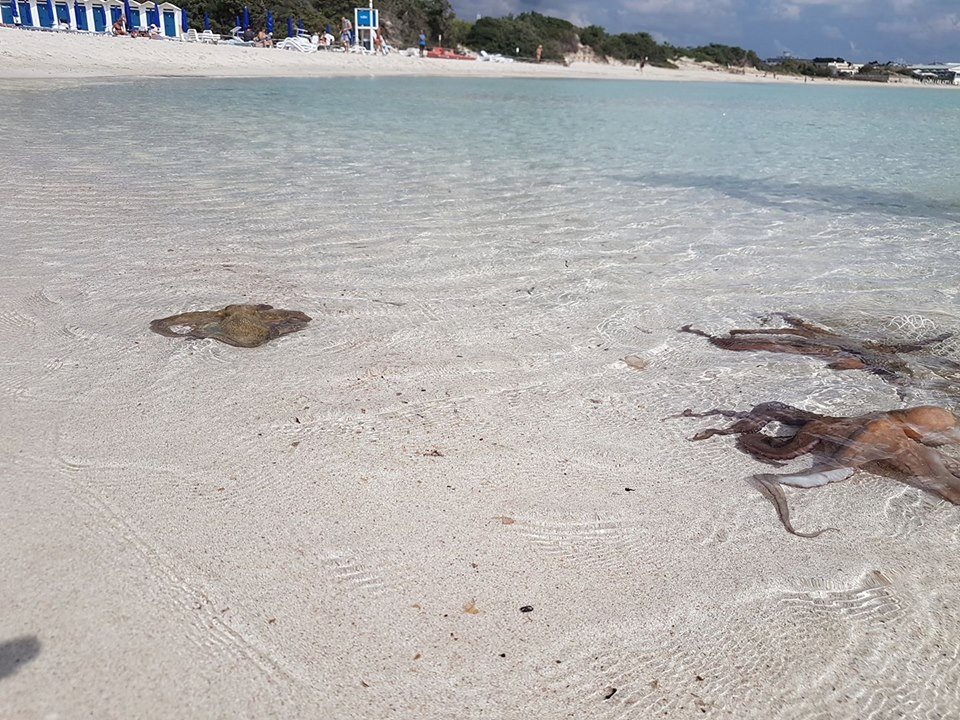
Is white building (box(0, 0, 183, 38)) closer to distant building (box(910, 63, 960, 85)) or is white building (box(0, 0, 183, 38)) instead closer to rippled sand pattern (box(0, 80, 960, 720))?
rippled sand pattern (box(0, 80, 960, 720))

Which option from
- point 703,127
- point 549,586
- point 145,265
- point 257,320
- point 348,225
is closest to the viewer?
point 549,586

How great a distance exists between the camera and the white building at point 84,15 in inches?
1188

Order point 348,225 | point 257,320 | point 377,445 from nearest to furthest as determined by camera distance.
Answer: point 377,445, point 257,320, point 348,225

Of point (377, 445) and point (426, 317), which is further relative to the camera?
point (426, 317)

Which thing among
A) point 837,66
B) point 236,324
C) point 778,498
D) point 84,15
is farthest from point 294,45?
point 837,66

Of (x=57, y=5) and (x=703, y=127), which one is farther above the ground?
(x=57, y=5)

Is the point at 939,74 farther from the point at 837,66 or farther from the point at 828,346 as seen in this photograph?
the point at 828,346

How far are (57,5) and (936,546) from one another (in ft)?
132

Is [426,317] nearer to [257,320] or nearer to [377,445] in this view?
[257,320]

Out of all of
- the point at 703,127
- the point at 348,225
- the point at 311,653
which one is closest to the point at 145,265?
the point at 348,225

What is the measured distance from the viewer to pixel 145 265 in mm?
3996

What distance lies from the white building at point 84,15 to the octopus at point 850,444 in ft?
123

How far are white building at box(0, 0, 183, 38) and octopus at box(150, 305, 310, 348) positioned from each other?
116 feet

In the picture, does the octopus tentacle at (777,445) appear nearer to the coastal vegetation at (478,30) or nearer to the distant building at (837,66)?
the coastal vegetation at (478,30)
